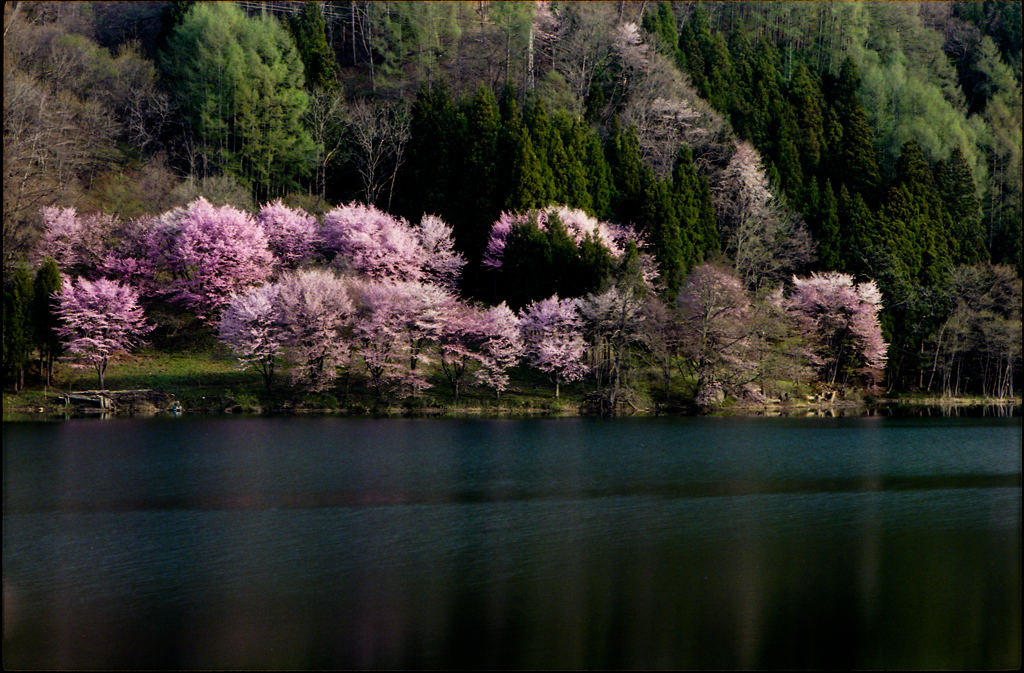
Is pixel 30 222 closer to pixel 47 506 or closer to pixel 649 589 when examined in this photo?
pixel 47 506

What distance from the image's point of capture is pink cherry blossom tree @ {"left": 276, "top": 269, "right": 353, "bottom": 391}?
138 feet

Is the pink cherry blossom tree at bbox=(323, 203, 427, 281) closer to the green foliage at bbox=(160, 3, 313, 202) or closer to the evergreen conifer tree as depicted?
the green foliage at bbox=(160, 3, 313, 202)

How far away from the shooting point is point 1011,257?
6562 centimetres

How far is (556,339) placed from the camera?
4391cm

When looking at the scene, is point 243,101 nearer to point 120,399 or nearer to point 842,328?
point 120,399

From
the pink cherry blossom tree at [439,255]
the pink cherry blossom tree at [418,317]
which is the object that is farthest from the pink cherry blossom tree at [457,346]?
the pink cherry blossom tree at [439,255]

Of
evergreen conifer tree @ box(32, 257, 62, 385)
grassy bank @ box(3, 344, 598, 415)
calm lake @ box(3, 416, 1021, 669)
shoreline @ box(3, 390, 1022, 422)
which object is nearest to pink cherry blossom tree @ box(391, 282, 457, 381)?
grassy bank @ box(3, 344, 598, 415)

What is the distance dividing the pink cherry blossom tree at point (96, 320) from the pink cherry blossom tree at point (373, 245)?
34.8ft

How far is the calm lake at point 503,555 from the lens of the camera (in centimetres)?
1237

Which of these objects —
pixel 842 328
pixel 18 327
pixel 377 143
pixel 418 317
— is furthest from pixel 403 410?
pixel 377 143

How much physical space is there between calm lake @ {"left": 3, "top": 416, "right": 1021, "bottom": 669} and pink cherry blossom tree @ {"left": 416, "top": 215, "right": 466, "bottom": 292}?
22.2 metres

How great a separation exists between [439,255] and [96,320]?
17.7m

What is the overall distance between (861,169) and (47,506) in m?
59.3

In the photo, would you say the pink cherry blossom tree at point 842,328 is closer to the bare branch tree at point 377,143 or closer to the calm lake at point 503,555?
the calm lake at point 503,555
